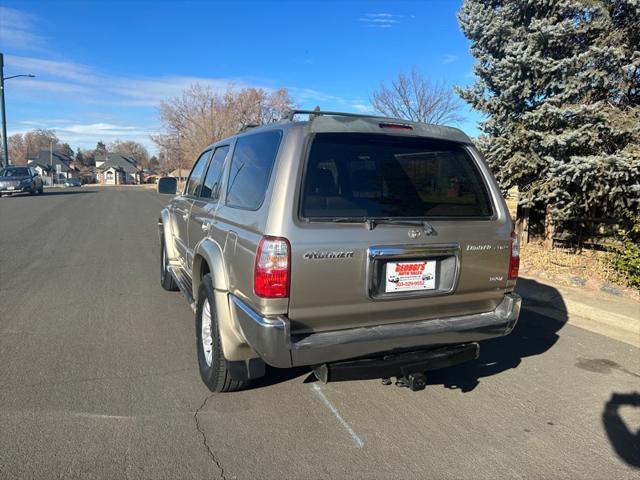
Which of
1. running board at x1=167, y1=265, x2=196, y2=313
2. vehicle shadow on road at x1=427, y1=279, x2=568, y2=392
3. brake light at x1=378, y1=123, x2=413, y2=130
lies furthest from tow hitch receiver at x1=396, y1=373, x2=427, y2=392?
running board at x1=167, y1=265, x2=196, y2=313

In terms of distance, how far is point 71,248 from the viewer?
945cm

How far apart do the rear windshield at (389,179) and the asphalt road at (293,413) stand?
140 centimetres

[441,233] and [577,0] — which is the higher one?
[577,0]

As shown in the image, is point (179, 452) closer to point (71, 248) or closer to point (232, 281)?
point (232, 281)

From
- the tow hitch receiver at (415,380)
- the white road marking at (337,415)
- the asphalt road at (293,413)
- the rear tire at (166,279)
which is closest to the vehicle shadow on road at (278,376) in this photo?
the asphalt road at (293,413)

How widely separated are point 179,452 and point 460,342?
1.91 m

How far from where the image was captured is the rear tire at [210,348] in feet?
10.9

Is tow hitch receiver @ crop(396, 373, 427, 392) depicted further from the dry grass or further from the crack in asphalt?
the dry grass

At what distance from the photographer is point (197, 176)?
5113mm

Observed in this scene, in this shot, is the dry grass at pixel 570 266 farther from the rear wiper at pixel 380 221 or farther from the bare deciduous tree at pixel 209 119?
the bare deciduous tree at pixel 209 119

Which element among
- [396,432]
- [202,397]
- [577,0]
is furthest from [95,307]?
[577,0]

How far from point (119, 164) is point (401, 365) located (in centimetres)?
11942

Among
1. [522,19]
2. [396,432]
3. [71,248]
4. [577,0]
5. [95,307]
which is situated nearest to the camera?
[396,432]

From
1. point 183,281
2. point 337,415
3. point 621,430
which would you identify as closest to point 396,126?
point 337,415
